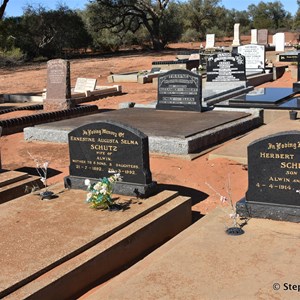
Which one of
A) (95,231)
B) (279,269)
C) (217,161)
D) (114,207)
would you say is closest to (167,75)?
(217,161)

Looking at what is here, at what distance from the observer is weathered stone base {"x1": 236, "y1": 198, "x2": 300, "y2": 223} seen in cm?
474

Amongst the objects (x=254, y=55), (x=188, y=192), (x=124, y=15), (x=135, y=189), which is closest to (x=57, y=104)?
(x=188, y=192)

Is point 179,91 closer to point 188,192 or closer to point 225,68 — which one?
point 225,68

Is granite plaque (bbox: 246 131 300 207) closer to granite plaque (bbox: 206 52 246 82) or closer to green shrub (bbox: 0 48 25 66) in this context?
granite plaque (bbox: 206 52 246 82)

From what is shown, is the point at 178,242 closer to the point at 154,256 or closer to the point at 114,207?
the point at 154,256

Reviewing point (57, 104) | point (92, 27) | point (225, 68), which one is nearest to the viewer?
point (57, 104)

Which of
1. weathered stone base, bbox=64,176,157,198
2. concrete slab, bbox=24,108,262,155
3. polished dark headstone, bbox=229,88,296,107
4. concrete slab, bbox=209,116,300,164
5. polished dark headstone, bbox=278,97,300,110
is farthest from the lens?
polished dark headstone, bbox=229,88,296,107

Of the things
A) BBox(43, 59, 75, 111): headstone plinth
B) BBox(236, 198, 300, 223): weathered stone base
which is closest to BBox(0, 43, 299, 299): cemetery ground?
BBox(236, 198, 300, 223): weathered stone base

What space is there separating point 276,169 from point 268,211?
42 centimetres

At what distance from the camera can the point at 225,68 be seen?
14.8m

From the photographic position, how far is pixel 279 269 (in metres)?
3.77

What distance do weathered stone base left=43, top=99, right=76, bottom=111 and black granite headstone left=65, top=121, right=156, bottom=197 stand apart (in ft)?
25.2

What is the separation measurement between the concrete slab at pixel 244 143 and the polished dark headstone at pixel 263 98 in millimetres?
1224

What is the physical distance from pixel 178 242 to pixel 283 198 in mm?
1156
